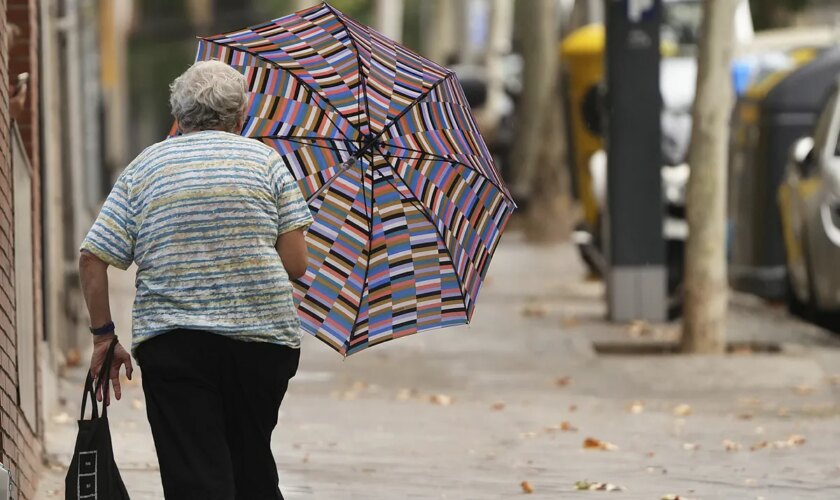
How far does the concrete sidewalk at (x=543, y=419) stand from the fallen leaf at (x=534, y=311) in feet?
2.03

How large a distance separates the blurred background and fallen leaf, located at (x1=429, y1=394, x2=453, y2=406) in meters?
2.14

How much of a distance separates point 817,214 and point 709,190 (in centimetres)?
110

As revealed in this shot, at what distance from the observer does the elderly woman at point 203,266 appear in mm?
4852

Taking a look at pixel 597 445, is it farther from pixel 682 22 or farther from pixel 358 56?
pixel 682 22

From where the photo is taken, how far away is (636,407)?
403 inches

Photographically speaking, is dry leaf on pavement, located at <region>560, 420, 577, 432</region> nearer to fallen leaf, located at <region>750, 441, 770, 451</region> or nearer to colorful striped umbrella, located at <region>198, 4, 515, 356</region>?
fallen leaf, located at <region>750, 441, 770, 451</region>

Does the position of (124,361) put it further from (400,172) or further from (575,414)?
(575,414)

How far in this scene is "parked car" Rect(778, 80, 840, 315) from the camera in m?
13.0

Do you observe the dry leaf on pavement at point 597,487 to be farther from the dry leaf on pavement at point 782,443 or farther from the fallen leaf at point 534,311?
the fallen leaf at point 534,311

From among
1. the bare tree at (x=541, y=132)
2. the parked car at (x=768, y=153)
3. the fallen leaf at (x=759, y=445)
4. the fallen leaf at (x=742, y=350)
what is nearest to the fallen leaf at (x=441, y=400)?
the fallen leaf at (x=759, y=445)

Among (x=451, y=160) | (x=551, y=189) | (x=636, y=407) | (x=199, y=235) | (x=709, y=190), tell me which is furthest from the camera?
(x=551, y=189)

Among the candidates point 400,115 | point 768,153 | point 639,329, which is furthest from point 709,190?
point 400,115

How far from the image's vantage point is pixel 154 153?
4910mm

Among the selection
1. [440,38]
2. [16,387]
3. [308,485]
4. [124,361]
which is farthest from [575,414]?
→ [440,38]
